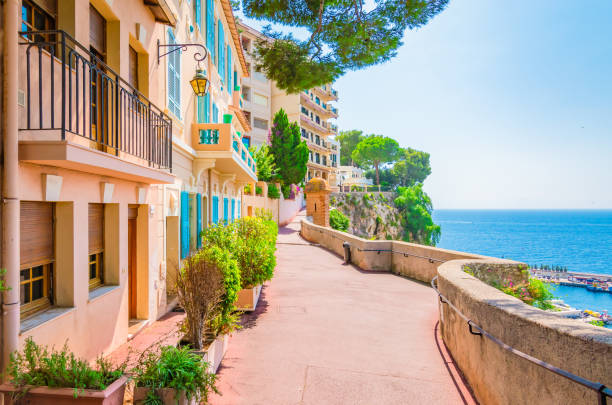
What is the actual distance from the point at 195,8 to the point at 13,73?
7.77 m

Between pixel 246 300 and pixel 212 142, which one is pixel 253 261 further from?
pixel 212 142

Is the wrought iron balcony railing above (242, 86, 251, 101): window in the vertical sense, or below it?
below

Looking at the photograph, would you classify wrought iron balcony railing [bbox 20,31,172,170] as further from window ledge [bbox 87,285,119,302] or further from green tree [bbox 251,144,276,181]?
green tree [bbox 251,144,276,181]

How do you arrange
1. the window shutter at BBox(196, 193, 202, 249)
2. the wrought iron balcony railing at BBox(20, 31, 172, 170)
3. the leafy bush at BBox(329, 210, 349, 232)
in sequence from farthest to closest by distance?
the leafy bush at BBox(329, 210, 349, 232)
the window shutter at BBox(196, 193, 202, 249)
the wrought iron balcony railing at BBox(20, 31, 172, 170)

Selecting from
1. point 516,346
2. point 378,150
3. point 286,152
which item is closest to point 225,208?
point 516,346

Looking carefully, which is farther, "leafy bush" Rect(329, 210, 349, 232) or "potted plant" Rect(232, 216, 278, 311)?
"leafy bush" Rect(329, 210, 349, 232)

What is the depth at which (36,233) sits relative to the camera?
13.7ft

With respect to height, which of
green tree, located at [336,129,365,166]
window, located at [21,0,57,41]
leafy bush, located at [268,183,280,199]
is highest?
green tree, located at [336,129,365,166]

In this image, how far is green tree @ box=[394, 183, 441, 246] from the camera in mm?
53406

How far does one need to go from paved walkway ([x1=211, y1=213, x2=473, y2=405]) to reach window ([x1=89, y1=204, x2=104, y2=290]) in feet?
7.91

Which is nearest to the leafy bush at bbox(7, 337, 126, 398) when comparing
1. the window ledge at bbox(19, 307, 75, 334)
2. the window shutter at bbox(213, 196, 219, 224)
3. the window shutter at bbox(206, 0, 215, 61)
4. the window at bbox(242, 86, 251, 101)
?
the window ledge at bbox(19, 307, 75, 334)

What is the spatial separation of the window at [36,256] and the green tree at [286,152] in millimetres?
30886

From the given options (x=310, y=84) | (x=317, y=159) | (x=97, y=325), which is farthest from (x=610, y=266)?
(x=97, y=325)

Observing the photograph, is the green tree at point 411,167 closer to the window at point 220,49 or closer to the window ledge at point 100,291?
the window at point 220,49
